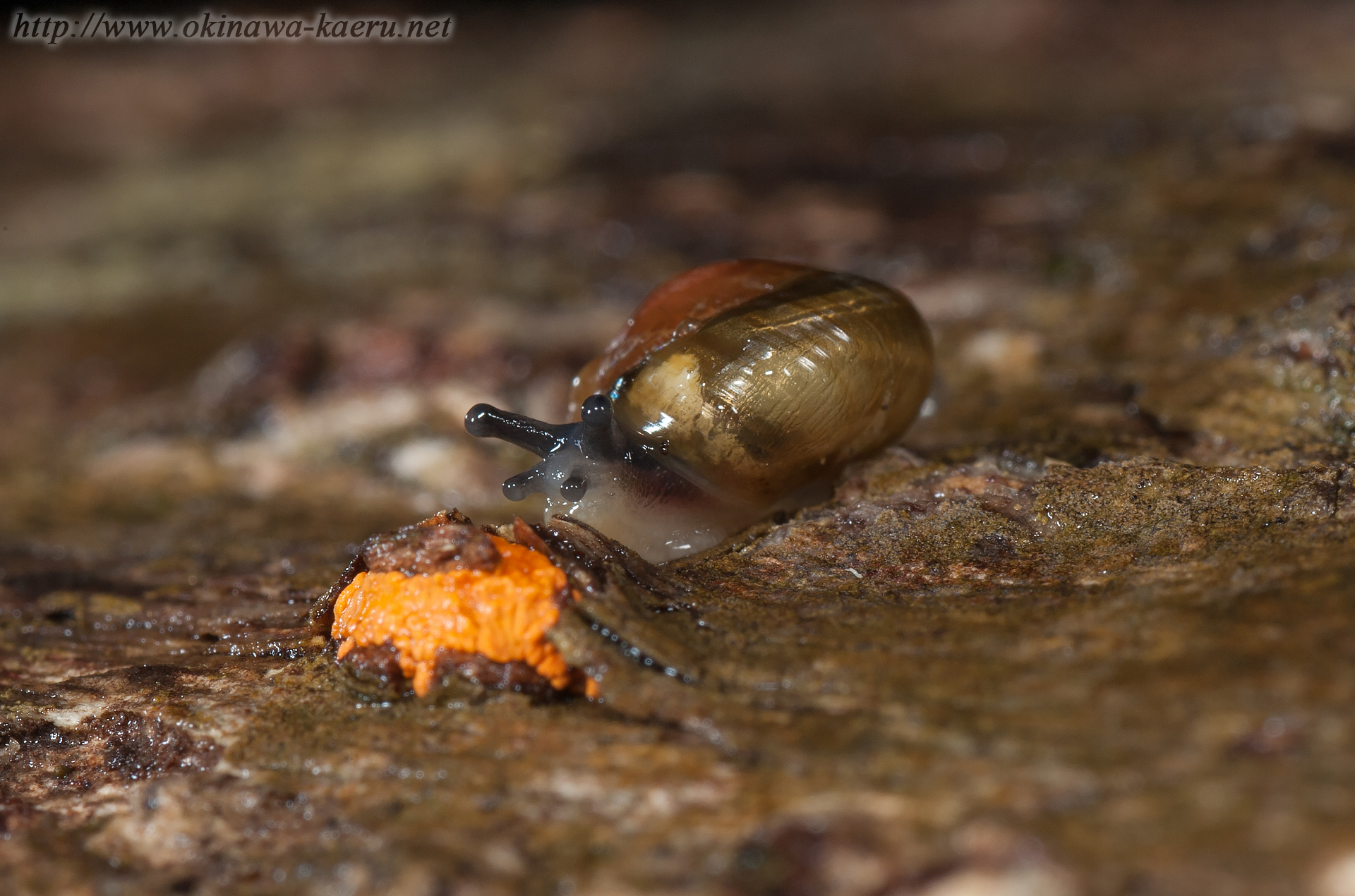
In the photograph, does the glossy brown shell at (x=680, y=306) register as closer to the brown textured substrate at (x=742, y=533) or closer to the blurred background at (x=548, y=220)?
the brown textured substrate at (x=742, y=533)

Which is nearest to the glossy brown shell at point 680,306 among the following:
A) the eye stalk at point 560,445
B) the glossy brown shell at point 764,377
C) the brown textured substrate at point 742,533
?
the glossy brown shell at point 764,377

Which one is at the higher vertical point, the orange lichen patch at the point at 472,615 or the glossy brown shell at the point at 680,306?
the glossy brown shell at the point at 680,306

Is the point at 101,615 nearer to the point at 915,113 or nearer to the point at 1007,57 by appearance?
the point at 915,113

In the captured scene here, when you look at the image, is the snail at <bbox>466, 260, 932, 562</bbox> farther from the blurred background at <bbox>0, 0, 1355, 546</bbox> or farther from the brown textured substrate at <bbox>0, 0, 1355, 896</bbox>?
the blurred background at <bbox>0, 0, 1355, 546</bbox>

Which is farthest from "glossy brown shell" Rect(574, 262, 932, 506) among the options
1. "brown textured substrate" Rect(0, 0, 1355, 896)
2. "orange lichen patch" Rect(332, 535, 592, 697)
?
"orange lichen patch" Rect(332, 535, 592, 697)

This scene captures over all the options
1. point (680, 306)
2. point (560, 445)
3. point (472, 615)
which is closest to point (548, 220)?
point (680, 306)

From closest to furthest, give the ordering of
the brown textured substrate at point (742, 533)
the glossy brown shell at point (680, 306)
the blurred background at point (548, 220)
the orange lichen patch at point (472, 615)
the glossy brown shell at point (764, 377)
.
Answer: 1. the brown textured substrate at point (742, 533)
2. the orange lichen patch at point (472, 615)
3. the glossy brown shell at point (764, 377)
4. the glossy brown shell at point (680, 306)
5. the blurred background at point (548, 220)

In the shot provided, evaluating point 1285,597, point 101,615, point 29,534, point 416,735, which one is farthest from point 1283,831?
point 29,534
